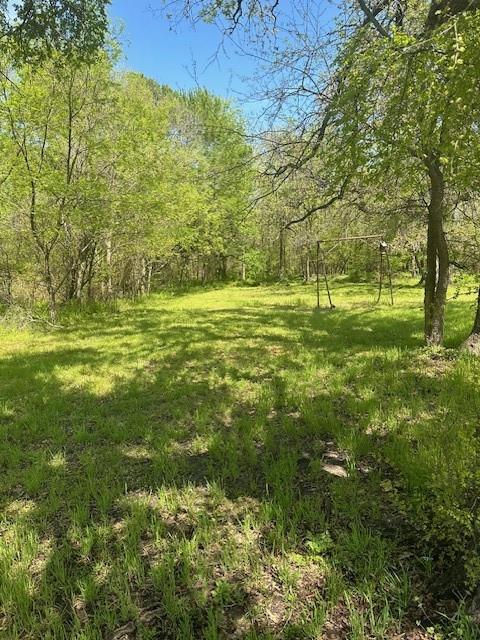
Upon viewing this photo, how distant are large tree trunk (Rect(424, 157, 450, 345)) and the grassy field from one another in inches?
34.0

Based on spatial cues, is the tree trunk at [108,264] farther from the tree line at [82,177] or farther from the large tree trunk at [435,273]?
the large tree trunk at [435,273]

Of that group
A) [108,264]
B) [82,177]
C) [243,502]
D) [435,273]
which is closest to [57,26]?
[243,502]

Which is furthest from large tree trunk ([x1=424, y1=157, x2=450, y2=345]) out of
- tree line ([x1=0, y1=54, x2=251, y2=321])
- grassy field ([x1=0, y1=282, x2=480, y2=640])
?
tree line ([x1=0, y1=54, x2=251, y2=321])

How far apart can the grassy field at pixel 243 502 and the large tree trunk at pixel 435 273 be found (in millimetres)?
865

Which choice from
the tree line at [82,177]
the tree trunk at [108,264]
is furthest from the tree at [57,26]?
the tree trunk at [108,264]

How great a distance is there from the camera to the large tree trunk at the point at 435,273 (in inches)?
266

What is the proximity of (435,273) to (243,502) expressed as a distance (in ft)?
19.1

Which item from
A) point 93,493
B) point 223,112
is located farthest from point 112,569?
point 223,112

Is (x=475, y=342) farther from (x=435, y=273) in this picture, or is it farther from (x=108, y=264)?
(x=108, y=264)

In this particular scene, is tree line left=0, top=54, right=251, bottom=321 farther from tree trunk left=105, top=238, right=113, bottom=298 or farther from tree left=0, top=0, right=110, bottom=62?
tree left=0, top=0, right=110, bottom=62

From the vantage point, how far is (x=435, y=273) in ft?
23.9

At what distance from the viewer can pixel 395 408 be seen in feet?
14.9

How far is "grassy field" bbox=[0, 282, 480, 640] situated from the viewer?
2148 mm

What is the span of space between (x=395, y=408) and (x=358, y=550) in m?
2.35
